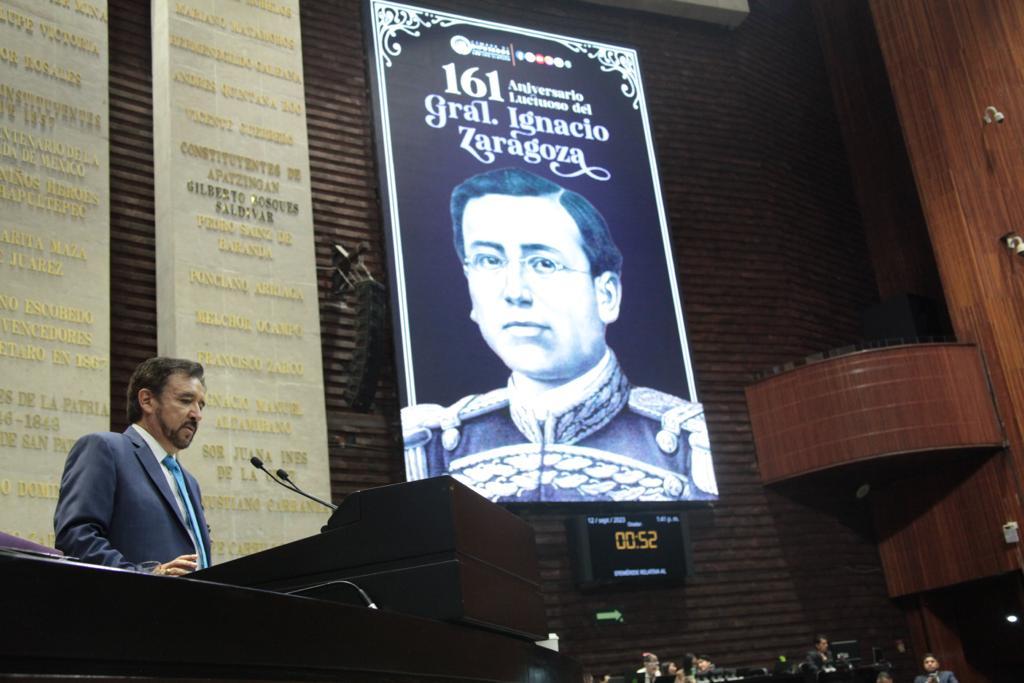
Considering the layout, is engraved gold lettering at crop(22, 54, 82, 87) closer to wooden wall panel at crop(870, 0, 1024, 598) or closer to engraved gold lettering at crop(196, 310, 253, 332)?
engraved gold lettering at crop(196, 310, 253, 332)

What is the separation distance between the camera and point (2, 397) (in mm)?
6855

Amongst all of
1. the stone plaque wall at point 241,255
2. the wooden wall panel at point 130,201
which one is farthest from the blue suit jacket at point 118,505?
the wooden wall panel at point 130,201

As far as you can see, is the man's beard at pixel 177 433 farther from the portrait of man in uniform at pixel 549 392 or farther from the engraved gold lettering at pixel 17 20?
the portrait of man in uniform at pixel 549 392

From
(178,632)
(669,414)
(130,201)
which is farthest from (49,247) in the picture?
(178,632)

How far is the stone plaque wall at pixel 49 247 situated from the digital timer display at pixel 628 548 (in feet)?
14.9

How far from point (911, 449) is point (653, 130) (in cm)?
452

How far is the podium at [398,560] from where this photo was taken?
193 centimetres

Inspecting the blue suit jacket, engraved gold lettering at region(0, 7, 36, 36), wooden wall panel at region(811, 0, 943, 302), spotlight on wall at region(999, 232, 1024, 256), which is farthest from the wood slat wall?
the blue suit jacket

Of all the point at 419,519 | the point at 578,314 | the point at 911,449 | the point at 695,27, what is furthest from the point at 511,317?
the point at 419,519

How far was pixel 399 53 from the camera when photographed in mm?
10930

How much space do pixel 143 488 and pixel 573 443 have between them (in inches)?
310

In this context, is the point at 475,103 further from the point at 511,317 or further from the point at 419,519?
the point at 419,519

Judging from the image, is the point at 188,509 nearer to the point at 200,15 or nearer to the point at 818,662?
the point at 200,15

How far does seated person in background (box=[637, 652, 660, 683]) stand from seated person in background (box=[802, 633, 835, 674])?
1.50 metres
